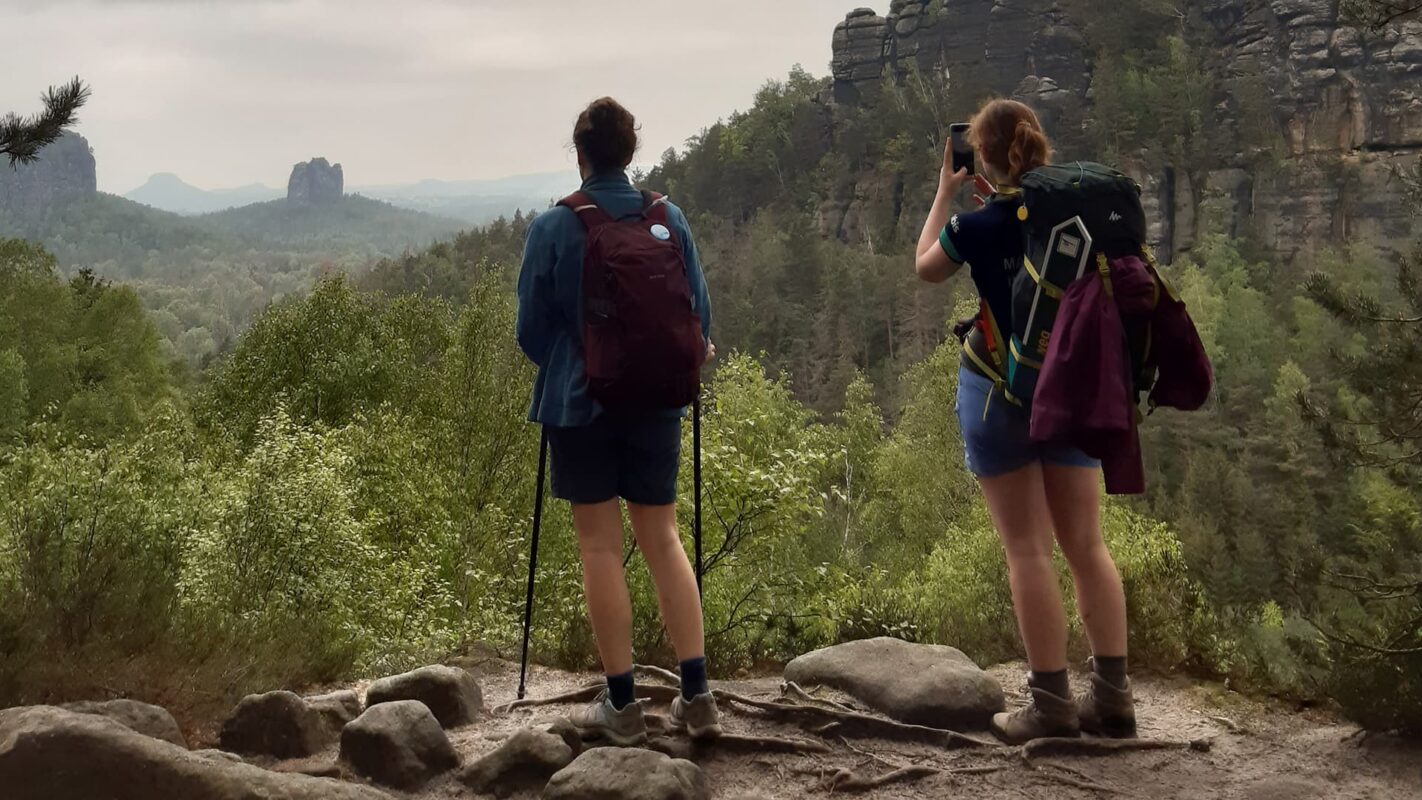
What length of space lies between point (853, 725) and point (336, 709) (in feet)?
6.61

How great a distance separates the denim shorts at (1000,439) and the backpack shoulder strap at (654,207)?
3.79ft

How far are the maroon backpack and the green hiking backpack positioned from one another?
1.09 m

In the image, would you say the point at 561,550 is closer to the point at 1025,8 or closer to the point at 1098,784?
the point at 1098,784

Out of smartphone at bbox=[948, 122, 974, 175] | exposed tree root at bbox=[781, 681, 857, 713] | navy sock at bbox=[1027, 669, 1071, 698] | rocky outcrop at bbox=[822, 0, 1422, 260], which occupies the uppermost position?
rocky outcrop at bbox=[822, 0, 1422, 260]

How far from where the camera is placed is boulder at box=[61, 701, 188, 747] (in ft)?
13.0

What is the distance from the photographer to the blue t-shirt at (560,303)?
12.8 ft

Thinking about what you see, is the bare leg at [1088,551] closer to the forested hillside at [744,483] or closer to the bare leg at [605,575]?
the forested hillside at [744,483]

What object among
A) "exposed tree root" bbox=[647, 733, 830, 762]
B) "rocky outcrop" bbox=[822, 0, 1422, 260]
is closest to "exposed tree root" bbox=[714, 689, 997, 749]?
"exposed tree root" bbox=[647, 733, 830, 762]

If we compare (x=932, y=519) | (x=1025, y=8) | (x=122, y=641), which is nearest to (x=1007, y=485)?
(x=122, y=641)

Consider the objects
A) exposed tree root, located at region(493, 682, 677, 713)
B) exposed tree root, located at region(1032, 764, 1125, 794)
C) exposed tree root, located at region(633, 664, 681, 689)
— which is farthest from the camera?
exposed tree root, located at region(633, 664, 681, 689)

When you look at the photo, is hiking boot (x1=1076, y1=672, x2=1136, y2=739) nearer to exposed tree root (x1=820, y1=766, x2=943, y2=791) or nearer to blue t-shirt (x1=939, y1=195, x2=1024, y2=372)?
exposed tree root (x1=820, y1=766, x2=943, y2=791)

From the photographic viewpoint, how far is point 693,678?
420cm

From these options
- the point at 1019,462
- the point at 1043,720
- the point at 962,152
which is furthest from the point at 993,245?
the point at 1043,720

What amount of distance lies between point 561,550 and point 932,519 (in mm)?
15385
